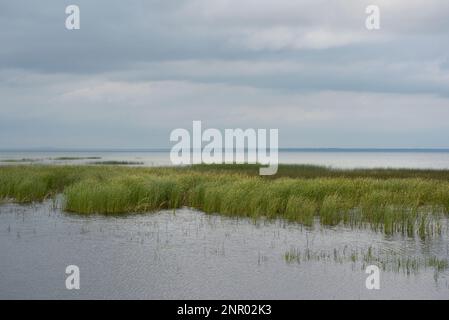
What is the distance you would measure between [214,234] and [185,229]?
1310 millimetres

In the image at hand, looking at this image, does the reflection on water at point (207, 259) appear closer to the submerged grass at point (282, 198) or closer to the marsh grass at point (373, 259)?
the marsh grass at point (373, 259)

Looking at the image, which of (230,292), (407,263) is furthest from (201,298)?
(407,263)

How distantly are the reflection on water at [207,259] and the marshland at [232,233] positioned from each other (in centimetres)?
4

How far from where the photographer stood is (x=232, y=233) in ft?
56.0

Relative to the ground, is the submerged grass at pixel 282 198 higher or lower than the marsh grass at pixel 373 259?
higher

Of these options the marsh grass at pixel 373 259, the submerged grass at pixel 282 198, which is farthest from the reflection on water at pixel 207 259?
the submerged grass at pixel 282 198

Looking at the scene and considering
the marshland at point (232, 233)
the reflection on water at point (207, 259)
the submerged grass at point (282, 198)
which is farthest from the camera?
the submerged grass at point (282, 198)

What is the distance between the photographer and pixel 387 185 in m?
24.4

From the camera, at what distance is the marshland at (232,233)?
11.7 metres

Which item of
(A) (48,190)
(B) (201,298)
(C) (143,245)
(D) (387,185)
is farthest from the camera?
(A) (48,190)

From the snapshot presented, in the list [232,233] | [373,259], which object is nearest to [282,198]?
[232,233]

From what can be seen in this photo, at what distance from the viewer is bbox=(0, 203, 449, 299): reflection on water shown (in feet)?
36.4

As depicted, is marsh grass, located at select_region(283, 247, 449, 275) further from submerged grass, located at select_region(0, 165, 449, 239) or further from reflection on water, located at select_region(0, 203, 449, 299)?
submerged grass, located at select_region(0, 165, 449, 239)

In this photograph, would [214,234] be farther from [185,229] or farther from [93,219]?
[93,219]
